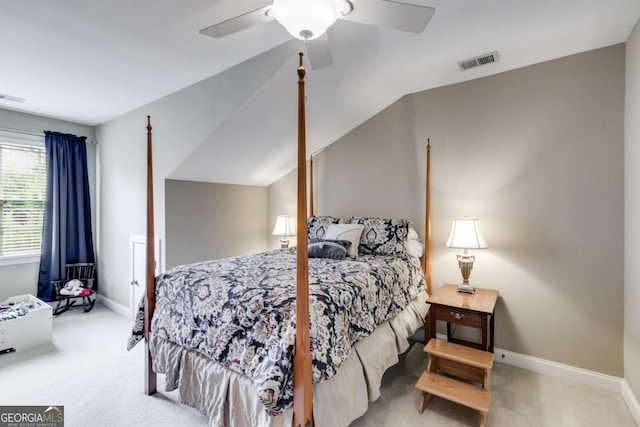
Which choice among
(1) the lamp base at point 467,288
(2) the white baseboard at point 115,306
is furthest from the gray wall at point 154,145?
(1) the lamp base at point 467,288

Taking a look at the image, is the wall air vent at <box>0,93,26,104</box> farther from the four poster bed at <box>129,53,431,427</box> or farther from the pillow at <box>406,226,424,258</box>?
the pillow at <box>406,226,424,258</box>

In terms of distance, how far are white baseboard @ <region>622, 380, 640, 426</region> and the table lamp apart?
3.59 feet

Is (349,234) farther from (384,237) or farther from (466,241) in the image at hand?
(466,241)

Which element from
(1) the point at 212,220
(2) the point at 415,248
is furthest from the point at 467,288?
(1) the point at 212,220

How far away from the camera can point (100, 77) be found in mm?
2703

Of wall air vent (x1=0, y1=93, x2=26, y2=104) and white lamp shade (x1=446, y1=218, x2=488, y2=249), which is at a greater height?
wall air vent (x1=0, y1=93, x2=26, y2=104)

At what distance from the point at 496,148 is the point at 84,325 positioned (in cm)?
466

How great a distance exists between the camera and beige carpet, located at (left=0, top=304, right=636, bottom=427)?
190 centimetres

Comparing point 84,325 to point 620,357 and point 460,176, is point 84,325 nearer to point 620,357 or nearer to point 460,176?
point 460,176

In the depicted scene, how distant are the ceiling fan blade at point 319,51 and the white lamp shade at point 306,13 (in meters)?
0.35

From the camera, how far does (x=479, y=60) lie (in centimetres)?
243

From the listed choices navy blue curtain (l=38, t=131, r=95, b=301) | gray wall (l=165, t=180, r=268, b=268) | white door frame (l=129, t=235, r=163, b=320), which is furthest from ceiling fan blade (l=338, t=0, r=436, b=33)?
navy blue curtain (l=38, t=131, r=95, b=301)

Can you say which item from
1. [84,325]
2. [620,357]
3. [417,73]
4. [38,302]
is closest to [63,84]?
[38,302]

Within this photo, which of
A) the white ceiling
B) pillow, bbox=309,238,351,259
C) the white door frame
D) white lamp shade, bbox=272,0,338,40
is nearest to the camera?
white lamp shade, bbox=272,0,338,40
